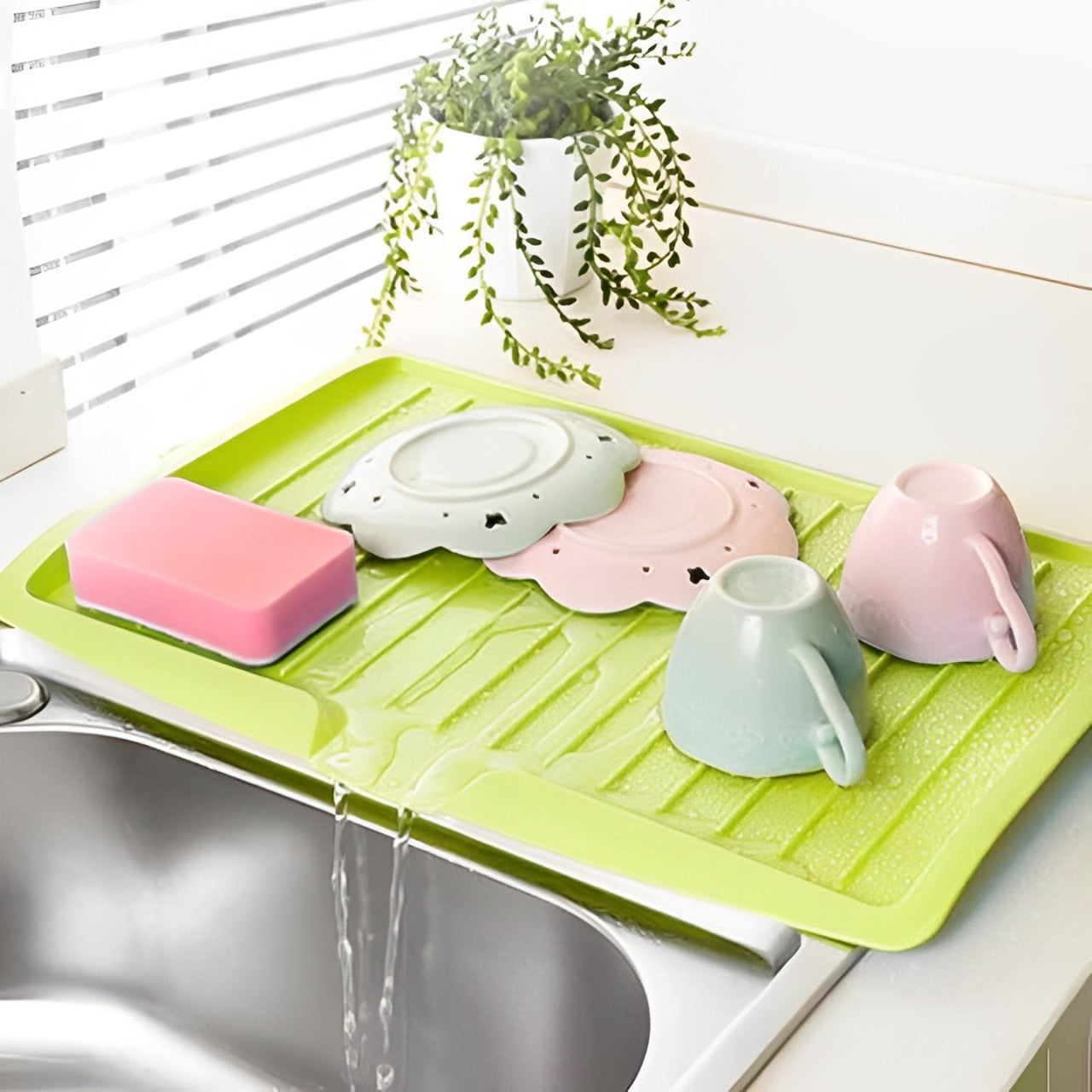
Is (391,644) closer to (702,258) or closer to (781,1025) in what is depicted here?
(781,1025)

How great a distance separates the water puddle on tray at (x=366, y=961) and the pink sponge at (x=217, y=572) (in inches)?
4.8

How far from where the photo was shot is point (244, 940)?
888mm

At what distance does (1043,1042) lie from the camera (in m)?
0.66

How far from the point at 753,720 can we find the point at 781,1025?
16 centimetres

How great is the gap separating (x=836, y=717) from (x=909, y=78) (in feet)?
2.90

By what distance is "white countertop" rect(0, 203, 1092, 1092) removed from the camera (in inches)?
29.5

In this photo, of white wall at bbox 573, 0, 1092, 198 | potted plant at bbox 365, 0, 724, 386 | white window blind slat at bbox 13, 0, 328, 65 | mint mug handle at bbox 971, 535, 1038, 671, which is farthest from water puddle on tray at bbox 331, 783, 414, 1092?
white wall at bbox 573, 0, 1092, 198

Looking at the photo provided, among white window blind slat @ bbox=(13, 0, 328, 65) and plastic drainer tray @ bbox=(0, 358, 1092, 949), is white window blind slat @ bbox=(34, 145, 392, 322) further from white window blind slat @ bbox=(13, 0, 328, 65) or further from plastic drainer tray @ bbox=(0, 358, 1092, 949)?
plastic drainer tray @ bbox=(0, 358, 1092, 949)

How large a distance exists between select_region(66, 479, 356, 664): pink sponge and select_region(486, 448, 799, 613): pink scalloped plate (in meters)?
0.12

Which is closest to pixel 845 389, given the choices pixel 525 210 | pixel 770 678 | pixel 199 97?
pixel 525 210

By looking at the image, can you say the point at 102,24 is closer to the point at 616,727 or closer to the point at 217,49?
the point at 217,49

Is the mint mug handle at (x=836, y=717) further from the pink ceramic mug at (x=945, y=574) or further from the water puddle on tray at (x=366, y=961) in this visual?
the water puddle on tray at (x=366, y=961)

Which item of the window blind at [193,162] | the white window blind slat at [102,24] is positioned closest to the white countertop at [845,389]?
the window blind at [193,162]

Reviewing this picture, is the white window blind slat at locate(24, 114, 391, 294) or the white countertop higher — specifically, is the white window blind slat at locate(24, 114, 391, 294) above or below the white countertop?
above
